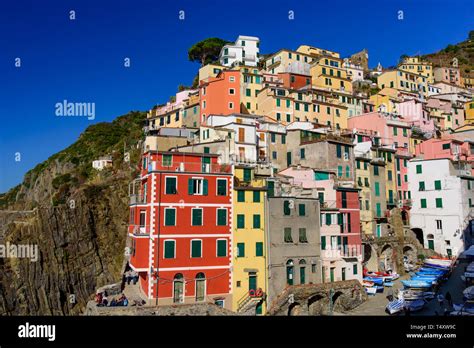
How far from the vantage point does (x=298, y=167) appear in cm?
4350

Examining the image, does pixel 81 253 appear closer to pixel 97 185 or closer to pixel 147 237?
pixel 97 185

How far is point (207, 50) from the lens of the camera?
299 feet

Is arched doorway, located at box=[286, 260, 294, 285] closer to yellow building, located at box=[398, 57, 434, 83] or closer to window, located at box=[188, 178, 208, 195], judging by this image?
window, located at box=[188, 178, 208, 195]

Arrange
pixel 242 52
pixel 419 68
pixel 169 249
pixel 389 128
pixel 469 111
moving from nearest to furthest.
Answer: pixel 169 249, pixel 389 128, pixel 469 111, pixel 242 52, pixel 419 68

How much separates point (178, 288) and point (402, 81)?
78.9 m

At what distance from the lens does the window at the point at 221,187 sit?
32844mm

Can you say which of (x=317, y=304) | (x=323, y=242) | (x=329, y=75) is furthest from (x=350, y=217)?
(x=329, y=75)

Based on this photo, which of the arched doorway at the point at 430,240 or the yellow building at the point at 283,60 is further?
the yellow building at the point at 283,60

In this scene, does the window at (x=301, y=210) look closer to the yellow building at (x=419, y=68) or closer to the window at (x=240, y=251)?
the window at (x=240, y=251)

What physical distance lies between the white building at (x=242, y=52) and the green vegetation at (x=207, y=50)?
4248 millimetres

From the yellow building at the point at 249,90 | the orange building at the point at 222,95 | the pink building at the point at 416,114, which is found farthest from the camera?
the pink building at the point at 416,114

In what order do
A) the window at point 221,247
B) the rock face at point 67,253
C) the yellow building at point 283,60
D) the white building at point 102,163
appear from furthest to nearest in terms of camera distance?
the yellow building at point 283,60 → the white building at point 102,163 → the rock face at point 67,253 → the window at point 221,247

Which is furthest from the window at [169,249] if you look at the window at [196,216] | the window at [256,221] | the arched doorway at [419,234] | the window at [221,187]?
the arched doorway at [419,234]

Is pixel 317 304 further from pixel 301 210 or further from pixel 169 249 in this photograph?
pixel 169 249
